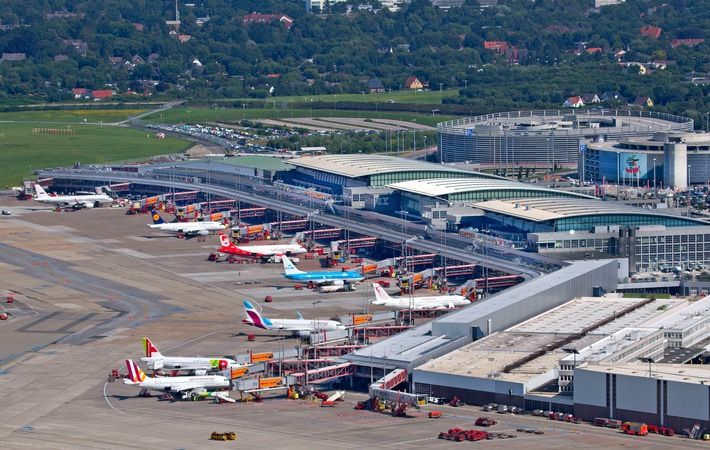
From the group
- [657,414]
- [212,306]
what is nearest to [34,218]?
[212,306]

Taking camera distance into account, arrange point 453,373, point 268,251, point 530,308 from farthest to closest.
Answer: point 268,251
point 530,308
point 453,373

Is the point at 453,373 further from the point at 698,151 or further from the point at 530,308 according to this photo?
the point at 698,151

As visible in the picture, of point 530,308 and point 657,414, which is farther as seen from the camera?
point 530,308

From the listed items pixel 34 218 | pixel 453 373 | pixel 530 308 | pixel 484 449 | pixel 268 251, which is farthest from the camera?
pixel 34 218

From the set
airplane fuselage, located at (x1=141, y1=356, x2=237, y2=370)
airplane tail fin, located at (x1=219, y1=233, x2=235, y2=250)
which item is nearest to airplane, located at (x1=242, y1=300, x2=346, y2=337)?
airplane fuselage, located at (x1=141, y1=356, x2=237, y2=370)

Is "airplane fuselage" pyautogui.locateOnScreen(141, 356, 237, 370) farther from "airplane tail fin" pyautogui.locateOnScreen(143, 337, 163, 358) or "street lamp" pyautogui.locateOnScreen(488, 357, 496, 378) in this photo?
"street lamp" pyautogui.locateOnScreen(488, 357, 496, 378)

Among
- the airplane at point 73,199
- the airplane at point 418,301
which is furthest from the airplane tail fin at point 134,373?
the airplane at point 73,199
